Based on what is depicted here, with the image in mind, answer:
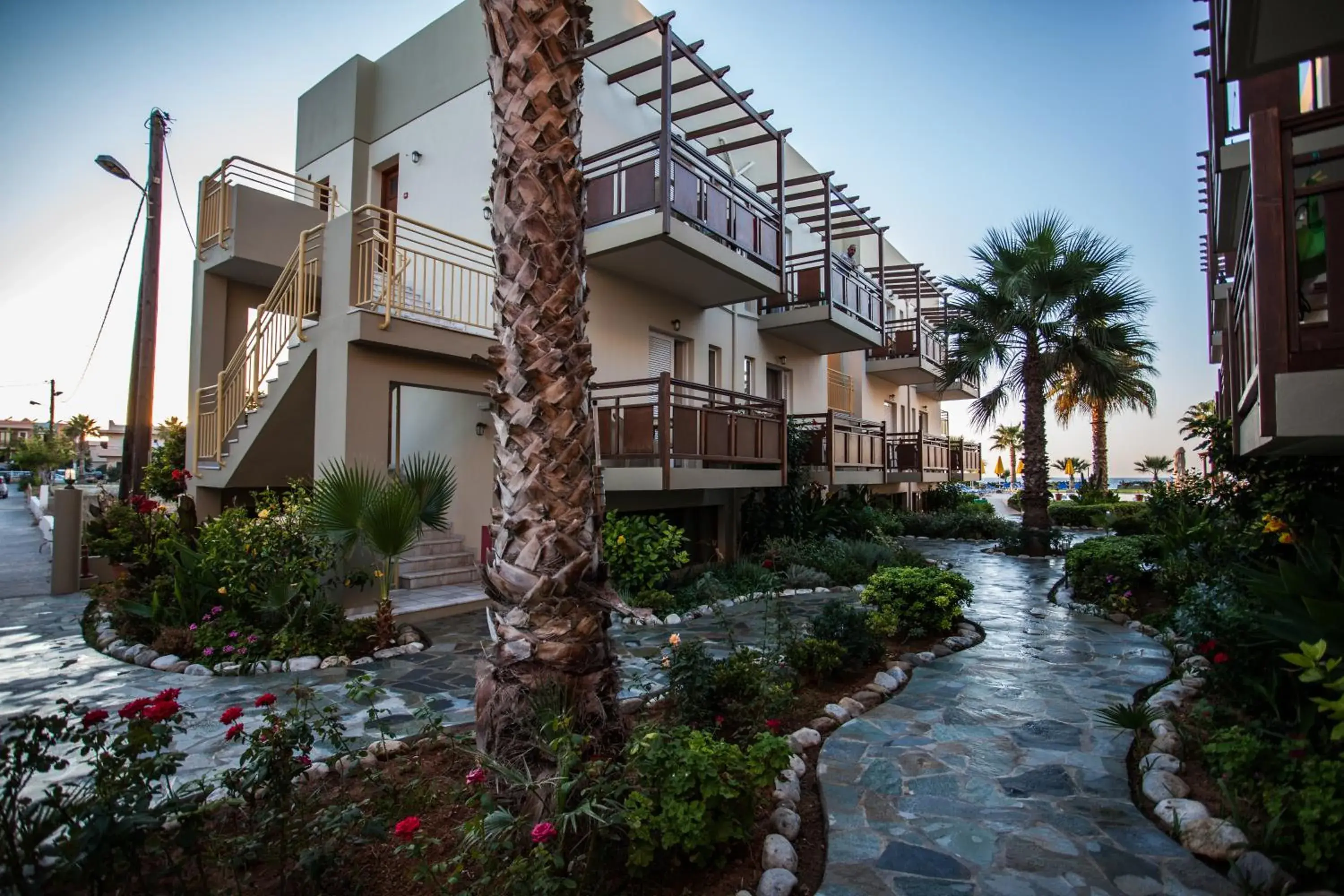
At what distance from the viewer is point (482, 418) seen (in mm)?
11445

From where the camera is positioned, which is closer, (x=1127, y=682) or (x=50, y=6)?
(x=50, y=6)

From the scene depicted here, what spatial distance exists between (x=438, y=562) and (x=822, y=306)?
384 inches

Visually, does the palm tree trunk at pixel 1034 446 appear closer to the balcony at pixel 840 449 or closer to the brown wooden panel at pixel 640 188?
the balcony at pixel 840 449

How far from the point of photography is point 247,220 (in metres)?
11.7

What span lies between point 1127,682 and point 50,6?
10672 millimetres

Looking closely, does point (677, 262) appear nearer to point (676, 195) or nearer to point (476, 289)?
point (676, 195)

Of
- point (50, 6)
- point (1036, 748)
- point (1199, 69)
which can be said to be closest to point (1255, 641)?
point (1036, 748)

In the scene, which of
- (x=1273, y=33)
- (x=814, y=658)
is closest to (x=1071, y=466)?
(x=1273, y=33)

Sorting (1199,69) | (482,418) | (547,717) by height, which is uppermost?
(1199,69)

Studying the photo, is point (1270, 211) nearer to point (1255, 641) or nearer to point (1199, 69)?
point (1255, 641)

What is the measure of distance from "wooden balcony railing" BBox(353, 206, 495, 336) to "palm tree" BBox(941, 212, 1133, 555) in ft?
38.1

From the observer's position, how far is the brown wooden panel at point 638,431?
1009 cm

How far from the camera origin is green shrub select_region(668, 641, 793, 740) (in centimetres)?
434

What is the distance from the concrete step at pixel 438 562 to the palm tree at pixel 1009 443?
46.4m
